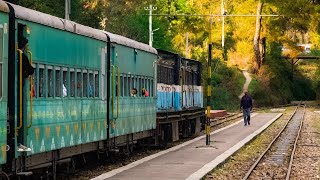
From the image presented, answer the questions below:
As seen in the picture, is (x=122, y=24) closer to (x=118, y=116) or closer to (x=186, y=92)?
(x=186, y=92)

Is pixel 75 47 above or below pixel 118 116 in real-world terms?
above

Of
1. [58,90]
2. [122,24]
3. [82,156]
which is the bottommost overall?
[82,156]

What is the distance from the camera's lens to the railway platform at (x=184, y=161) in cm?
1766

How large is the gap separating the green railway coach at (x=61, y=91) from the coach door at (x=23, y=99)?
2 cm

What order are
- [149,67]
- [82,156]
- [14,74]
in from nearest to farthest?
1. [14,74]
2. [82,156]
3. [149,67]

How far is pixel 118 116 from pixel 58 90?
512 centimetres

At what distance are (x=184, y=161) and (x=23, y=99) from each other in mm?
9246

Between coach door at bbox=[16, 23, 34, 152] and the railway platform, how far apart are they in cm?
405

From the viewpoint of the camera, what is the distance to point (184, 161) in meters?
21.4

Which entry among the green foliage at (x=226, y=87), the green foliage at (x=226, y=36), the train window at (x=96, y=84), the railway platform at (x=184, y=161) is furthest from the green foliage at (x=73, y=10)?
the train window at (x=96, y=84)

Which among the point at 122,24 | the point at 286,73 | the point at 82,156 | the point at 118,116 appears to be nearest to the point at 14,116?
the point at 82,156

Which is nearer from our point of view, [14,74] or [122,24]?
[14,74]

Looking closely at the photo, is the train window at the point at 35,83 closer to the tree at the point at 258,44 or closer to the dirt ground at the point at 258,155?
the dirt ground at the point at 258,155

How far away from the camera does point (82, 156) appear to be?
18.3m
